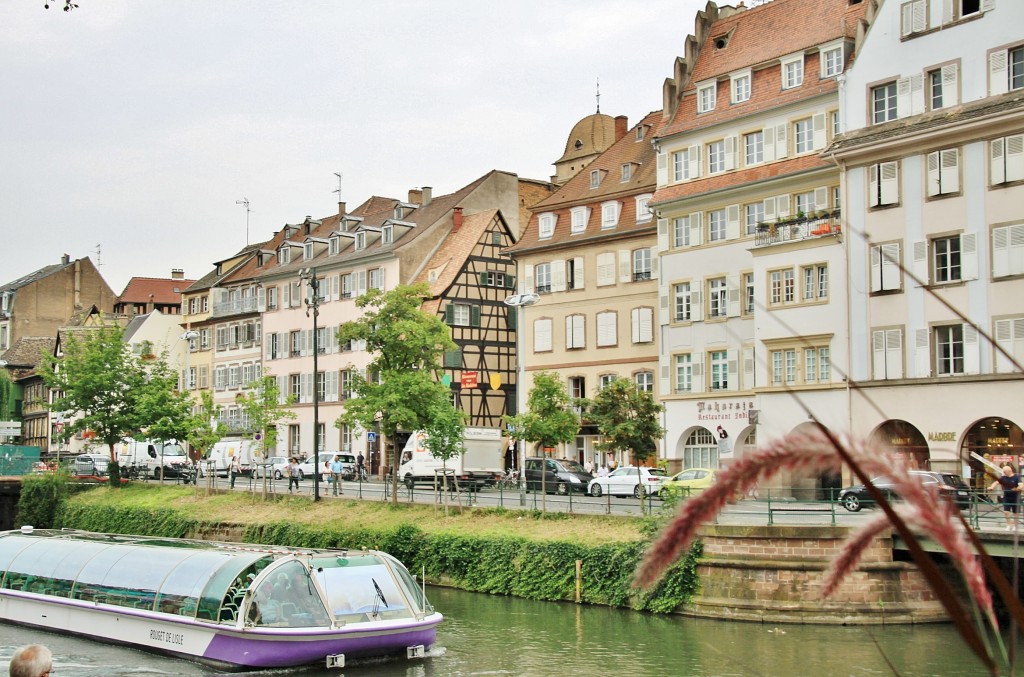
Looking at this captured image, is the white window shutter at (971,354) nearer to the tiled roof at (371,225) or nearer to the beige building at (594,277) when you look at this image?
the beige building at (594,277)

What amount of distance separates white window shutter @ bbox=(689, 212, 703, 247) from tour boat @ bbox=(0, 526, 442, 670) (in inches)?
1045

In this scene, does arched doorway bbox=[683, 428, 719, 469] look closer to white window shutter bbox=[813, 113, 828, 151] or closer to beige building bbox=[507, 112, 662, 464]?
beige building bbox=[507, 112, 662, 464]

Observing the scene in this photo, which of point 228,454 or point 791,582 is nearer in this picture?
point 791,582

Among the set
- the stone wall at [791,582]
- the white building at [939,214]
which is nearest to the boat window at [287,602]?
the stone wall at [791,582]

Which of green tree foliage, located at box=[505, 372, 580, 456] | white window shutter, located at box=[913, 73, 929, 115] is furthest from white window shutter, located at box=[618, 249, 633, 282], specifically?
white window shutter, located at box=[913, 73, 929, 115]

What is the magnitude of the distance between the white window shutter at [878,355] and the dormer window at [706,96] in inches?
529

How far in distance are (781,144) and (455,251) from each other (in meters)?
24.2

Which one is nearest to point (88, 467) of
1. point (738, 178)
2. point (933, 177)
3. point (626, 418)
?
point (626, 418)

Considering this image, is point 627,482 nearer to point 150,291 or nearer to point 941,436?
point 941,436

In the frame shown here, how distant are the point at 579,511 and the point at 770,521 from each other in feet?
24.3

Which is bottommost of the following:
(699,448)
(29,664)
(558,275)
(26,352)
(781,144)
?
(699,448)

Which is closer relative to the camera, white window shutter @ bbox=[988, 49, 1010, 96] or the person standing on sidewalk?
white window shutter @ bbox=[988, 49, 1010, 96]

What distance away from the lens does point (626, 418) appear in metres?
40.2

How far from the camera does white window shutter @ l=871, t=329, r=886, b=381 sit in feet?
125
